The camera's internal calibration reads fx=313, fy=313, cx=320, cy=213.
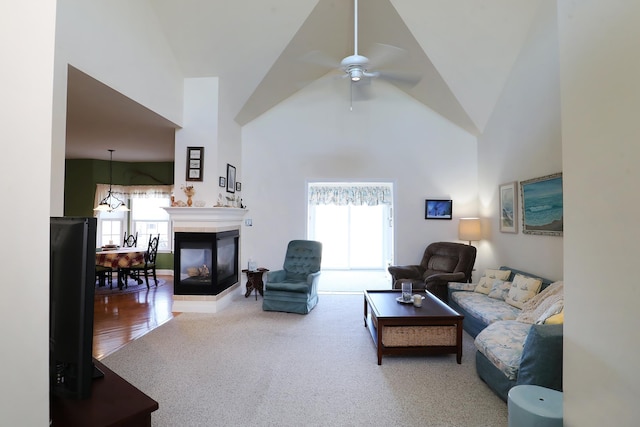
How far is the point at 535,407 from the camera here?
5.43ft

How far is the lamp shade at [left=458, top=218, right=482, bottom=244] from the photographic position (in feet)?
16.7

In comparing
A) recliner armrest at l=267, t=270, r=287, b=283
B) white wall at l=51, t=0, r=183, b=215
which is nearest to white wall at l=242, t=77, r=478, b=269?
recliner armrest at l=267, t=270, r=287, b=283

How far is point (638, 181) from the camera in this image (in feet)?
3.27

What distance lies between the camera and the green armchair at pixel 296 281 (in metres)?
4.45

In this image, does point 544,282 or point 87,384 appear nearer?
point 87,384

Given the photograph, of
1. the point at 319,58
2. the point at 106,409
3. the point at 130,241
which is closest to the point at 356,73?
the point at 319,58

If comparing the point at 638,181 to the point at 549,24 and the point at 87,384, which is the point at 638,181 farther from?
the point at 549,24

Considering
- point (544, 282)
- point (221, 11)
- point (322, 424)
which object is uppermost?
point (221, 11)

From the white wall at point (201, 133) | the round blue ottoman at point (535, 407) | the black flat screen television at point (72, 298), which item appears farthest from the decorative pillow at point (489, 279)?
the black flat screen television at point (72, 298)

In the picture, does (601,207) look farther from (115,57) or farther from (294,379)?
(115,57)

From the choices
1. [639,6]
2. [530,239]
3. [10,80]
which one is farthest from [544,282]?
[10,80]

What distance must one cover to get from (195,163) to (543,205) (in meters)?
4.67

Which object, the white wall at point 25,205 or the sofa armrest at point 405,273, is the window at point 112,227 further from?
the white wall at point 25,205

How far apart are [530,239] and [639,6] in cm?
356
